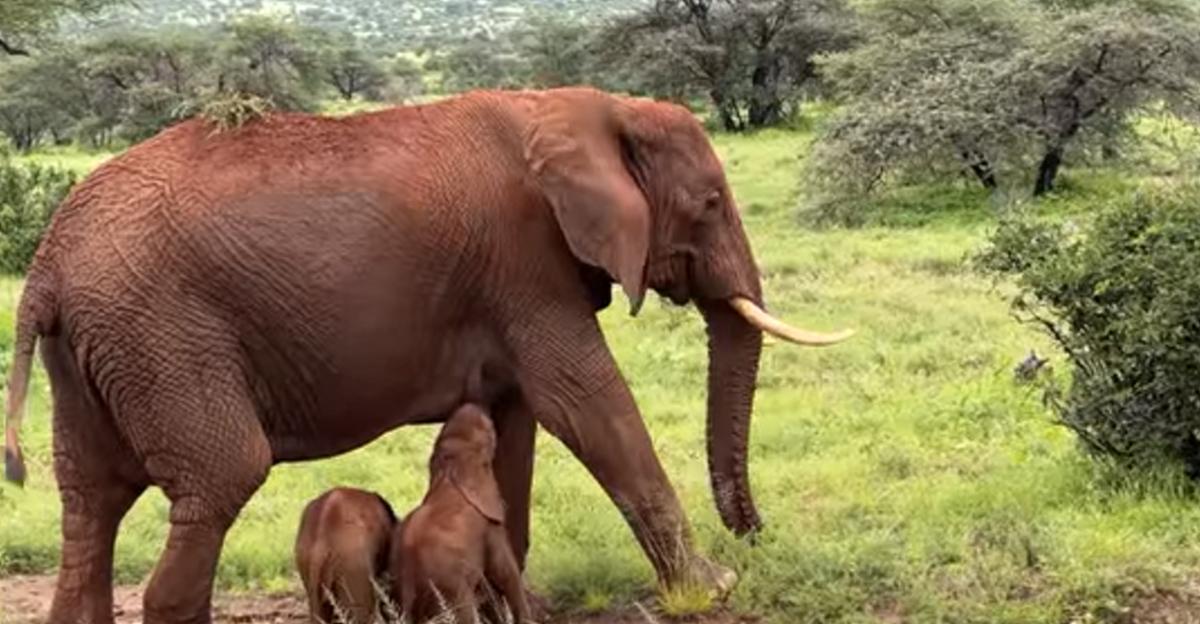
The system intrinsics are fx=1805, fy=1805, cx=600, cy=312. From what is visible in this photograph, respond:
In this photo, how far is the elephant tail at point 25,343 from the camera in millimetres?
5699

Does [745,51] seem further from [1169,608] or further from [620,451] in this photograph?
[1169,608]

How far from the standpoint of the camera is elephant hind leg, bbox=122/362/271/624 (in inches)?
221

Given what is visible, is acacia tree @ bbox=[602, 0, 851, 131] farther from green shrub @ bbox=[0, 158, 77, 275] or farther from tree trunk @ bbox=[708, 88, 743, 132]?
green shrub @ bbox=[0, 158, 77, 275]

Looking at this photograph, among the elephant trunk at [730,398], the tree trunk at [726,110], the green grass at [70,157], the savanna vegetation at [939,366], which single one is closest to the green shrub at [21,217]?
the savanna vegetation at [939,366]

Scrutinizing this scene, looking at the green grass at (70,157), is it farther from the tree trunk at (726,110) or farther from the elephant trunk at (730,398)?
the elephant trunk at (730,398)

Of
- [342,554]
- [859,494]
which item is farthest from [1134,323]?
[342,554]

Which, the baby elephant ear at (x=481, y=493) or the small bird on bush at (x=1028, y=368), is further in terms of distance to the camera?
the small bird on bush at (x=1028, y=368)

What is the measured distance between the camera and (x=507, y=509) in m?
6.46

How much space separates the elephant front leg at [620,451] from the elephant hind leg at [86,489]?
4.58ft

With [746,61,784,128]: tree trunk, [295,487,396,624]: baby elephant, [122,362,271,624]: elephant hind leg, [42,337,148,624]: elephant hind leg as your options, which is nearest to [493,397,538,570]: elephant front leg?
[295,487,396,624]: baby elephant

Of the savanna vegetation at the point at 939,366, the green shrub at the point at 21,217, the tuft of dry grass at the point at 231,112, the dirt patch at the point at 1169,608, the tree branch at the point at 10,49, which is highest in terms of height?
the tuft of dry grass at the point at 231,112

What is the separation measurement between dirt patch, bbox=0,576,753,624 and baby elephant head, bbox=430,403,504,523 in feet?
3.00

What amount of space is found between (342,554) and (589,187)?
1490mm

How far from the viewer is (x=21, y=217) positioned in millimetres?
17609
